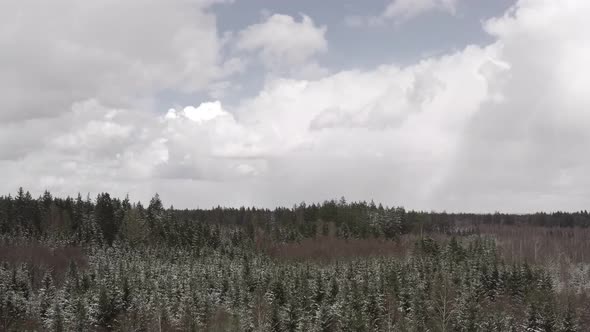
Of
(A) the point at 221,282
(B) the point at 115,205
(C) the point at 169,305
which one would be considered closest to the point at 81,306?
(C) the point at 169,305

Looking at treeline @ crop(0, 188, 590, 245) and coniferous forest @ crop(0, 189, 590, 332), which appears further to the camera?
treeline @ crop(0, 188, 590, 245)

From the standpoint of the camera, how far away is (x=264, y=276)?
8588 cm

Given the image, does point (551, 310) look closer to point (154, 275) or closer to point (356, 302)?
point (356, 302)

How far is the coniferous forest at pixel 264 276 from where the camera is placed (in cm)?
5922

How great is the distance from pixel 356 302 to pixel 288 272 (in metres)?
25.3

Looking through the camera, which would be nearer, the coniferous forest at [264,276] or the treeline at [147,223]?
the coniferous forest at [264,276]

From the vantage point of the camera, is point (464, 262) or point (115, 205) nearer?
point (464, 262)

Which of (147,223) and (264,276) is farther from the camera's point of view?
(147,223)

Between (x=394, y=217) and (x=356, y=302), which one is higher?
(x=394, y=217)

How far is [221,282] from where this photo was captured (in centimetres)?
8238

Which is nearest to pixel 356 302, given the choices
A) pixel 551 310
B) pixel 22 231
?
pixel 551 310

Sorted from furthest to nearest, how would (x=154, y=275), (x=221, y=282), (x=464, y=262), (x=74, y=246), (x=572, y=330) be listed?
(x=74, y=246) < (x=464, y=262) < (x=154, y=275) < (x=221, y=282) < (x=572, y=330)

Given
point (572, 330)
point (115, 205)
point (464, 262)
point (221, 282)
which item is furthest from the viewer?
point (115, 205)

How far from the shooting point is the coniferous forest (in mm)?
59219
